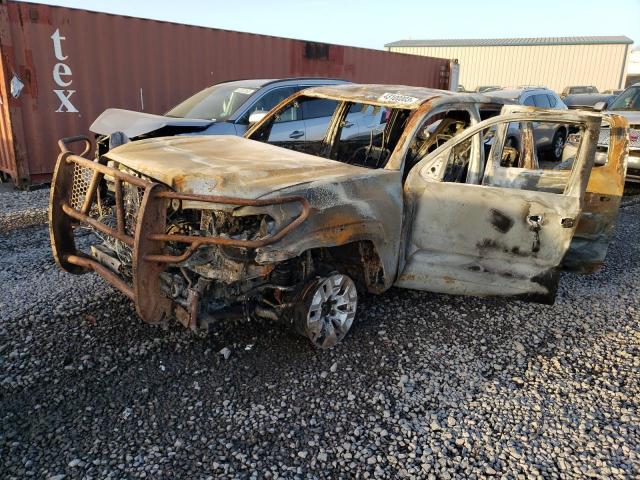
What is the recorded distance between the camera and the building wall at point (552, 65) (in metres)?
44.6

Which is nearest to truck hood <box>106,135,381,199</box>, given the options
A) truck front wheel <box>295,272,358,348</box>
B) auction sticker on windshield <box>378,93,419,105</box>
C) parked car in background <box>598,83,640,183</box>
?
truck front wheel <box>295,272,358,348</box>

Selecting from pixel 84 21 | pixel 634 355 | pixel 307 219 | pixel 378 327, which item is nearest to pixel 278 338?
pixel 378 327

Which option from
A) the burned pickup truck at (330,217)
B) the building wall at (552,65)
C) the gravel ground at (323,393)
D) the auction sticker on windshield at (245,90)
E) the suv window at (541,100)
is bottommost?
the gravel ground at (323,393)

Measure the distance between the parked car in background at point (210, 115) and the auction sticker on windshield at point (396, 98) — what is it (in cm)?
259

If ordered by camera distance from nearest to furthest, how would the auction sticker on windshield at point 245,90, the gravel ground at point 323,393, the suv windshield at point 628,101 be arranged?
the gravel ground at point 323,393 < the auction sticker on windshield at point 245,90 < the suv windshield at point 628,101

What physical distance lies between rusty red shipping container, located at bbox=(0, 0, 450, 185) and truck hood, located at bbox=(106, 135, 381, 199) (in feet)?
17.7

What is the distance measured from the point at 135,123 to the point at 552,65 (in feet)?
153

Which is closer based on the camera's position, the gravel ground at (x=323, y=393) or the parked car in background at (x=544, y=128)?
the gravel ground at (x=323, y=393)

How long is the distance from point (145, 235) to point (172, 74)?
785cm

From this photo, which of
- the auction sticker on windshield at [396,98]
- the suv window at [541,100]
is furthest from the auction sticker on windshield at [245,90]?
the suv window at [541,100]

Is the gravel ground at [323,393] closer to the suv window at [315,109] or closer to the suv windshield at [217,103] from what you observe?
the suv window at [315,109]

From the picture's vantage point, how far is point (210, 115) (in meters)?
7.15

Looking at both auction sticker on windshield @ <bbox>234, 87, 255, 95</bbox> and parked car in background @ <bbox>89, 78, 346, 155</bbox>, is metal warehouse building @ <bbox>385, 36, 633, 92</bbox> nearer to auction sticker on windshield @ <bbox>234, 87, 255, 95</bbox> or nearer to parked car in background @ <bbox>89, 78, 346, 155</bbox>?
parked car in background @ <bbox>89, 78, 346, 155</bbox>

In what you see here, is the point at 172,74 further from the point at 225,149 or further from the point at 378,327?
the point at 378,327
